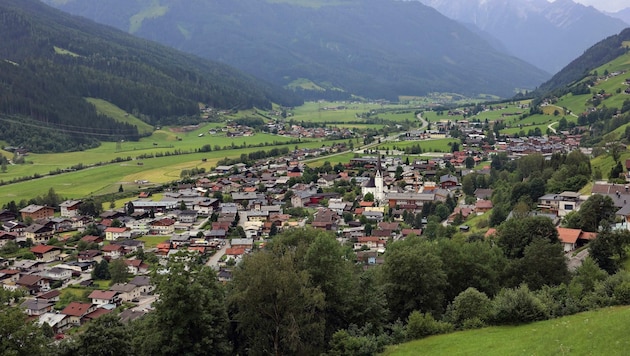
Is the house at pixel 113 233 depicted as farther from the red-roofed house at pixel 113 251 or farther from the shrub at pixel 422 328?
the shrub at pixel 422 328

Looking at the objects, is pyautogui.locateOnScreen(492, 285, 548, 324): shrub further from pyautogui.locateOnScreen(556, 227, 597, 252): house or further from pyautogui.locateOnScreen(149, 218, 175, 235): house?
pyautogui.locateOnScreen(149, 218, 175, 235): house

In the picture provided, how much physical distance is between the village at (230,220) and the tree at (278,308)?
1359 centimetres

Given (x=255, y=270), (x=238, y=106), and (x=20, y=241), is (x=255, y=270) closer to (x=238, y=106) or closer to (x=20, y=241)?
(x=20, y=241)

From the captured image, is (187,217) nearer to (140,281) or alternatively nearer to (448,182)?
(140,281)

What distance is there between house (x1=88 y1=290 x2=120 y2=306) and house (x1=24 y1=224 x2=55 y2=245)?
16457 mm

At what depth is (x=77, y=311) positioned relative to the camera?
1198 inches

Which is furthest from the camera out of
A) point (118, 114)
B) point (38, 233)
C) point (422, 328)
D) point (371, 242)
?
point (118, 114)

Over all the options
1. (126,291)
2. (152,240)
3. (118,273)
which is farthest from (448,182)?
(126,291)

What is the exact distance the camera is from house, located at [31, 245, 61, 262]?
1640 inches

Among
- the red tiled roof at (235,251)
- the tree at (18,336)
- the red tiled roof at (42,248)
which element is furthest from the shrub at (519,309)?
the red tiled roof at (42,248)

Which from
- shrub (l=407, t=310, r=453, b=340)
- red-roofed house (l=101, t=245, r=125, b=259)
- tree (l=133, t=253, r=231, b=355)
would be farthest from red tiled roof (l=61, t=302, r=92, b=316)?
shrub (l=407, t=310, r=453, b=340)

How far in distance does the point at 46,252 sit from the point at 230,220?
15677 millimetres

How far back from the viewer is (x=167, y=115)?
135625mm

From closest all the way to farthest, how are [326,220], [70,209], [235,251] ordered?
[235,251] → [326,220] → [70,209]
